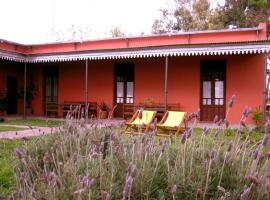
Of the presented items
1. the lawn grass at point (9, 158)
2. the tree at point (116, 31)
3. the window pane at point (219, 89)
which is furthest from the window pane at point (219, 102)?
the tree at point (116, 31)

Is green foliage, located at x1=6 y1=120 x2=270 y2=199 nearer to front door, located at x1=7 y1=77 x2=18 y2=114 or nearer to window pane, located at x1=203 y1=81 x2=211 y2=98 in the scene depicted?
window pane, located at x1=203 y1=81 x2=211 y2=98

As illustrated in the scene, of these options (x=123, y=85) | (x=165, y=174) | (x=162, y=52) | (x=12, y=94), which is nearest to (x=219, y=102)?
(x=162, y=52)

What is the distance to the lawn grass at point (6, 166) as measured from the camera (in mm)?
4674

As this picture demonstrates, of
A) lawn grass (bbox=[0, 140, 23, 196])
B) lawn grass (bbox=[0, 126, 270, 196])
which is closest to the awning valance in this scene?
lawn grass (bbox=[0, 126, 270, 196])

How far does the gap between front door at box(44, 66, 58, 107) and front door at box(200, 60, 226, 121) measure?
7.85 m

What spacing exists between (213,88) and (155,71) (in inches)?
108

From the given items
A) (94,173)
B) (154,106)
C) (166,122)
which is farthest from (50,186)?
(154,106)

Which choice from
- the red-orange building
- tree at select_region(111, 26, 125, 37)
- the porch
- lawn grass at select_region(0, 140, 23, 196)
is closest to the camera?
lawn grass at select_region(0, 140, 23, 196)

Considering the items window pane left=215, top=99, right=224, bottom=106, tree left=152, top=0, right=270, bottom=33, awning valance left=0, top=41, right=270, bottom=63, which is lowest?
window pane left=215, top=99, right=224, bottom=106

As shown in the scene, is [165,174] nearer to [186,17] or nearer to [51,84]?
[51,84]

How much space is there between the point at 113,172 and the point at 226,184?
0.82m

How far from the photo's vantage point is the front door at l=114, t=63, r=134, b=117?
1773cm

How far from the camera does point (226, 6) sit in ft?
99.2

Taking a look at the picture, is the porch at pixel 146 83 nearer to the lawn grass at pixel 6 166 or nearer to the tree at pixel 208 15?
the lawn grass at pixel 6 166
